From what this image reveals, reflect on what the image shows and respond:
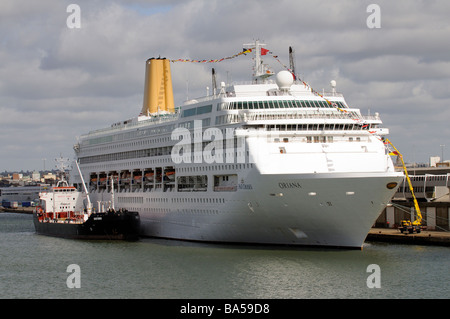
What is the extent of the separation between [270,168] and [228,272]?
24.5ft

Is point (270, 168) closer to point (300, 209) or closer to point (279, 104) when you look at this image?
point (300, 209)

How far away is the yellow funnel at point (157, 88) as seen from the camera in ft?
218

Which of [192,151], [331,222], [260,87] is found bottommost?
[331,222]

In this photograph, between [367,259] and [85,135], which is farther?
[85,135]

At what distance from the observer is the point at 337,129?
42.5 meters

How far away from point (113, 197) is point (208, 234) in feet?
48.4

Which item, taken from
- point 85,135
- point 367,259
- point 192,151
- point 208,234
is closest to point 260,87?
point 192,151

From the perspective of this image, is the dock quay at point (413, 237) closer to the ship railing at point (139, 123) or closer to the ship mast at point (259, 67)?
the ship mast at point (259, 67)

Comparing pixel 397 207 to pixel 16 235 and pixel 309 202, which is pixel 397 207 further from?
pixel 16 235

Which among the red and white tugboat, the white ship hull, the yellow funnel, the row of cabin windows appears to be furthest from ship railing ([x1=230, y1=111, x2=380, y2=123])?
the yellow funnel

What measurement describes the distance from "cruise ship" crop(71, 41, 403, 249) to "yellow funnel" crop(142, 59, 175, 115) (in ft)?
41.8

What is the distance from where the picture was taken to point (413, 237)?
47344 millimetres
